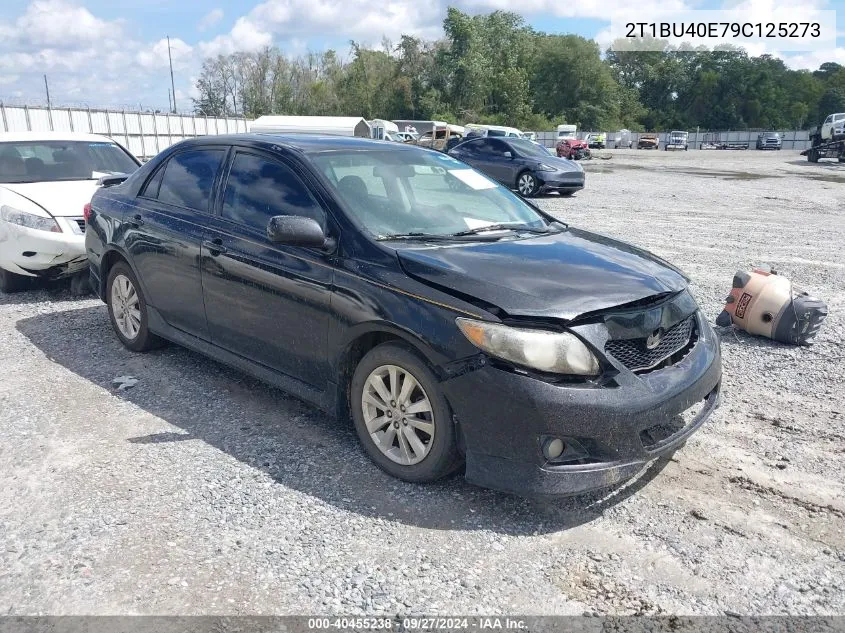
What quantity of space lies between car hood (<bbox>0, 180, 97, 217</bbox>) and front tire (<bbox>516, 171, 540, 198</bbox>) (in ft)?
40.9

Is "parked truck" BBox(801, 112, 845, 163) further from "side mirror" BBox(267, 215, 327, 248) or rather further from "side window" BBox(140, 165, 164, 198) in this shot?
"side mirror" BBox(267, 215, 327, 248)

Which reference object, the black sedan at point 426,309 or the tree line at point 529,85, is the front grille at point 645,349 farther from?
the tree line at point 529,85

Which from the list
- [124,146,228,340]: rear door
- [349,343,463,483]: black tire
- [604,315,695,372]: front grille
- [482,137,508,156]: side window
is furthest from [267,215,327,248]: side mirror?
[482,137,508,156]: side window

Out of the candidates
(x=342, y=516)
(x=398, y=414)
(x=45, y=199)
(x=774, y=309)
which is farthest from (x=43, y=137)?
(x=774, y=309)

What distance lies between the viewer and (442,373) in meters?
3.29

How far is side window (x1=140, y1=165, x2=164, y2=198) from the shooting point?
17.6 ft

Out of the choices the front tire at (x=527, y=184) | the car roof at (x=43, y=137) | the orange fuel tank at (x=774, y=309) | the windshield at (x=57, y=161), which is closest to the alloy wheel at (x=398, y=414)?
the orange fuel tank at (x=774, y=309)

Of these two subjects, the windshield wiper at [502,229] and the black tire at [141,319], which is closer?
the windshield wiper at [502,229]

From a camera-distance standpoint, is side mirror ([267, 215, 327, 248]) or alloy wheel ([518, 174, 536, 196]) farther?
alloy wheel ([518, 174, 536, 196])

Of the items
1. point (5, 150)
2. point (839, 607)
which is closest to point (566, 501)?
point (839, 607)

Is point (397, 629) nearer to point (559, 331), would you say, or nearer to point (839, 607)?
point (559, 331)

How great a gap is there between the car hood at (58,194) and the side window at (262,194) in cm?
339

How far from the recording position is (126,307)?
5.64 metres

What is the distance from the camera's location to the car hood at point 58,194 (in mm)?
7215
